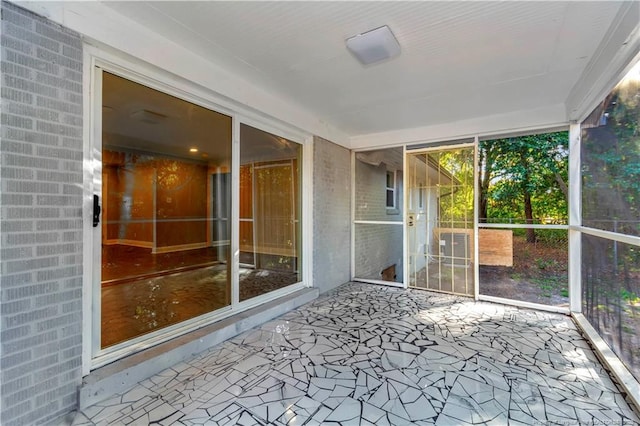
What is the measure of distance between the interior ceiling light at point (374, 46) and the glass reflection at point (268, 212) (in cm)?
155

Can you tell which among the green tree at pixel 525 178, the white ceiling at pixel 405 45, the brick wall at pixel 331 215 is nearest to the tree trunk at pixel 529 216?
the green tree at pixel 525 178

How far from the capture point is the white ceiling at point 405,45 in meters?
1.90

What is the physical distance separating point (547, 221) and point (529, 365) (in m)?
2.23

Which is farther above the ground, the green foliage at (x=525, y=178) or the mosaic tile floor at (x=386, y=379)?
the green foliage at (x=525, y=178)

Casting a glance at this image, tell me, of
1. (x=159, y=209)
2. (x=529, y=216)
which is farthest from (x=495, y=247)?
(x=159, y=209)

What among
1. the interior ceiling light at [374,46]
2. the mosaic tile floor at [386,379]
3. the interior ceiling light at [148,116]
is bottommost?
the mosaic tile floor at [386,379]

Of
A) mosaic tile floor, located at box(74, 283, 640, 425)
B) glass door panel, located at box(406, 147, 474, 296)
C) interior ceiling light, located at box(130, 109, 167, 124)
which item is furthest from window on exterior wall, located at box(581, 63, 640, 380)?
interior ceiling light, located at box(130, 109, 167, 124)

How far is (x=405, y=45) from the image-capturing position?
7.54 feet

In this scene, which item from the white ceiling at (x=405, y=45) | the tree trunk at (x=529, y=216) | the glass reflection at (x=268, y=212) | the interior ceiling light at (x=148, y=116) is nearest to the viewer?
the white ceiling at (x=405, y=45)

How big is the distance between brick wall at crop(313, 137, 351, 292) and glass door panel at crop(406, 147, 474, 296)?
1.07 m

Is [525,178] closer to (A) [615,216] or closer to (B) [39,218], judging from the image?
(A) [615,216]

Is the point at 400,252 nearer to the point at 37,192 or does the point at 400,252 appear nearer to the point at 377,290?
the point at 377,290

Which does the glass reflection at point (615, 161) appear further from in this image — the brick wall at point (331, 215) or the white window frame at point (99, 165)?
the white window frame at point (99, 165)

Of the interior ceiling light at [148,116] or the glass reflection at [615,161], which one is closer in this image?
the glass reflection at [615,161]
